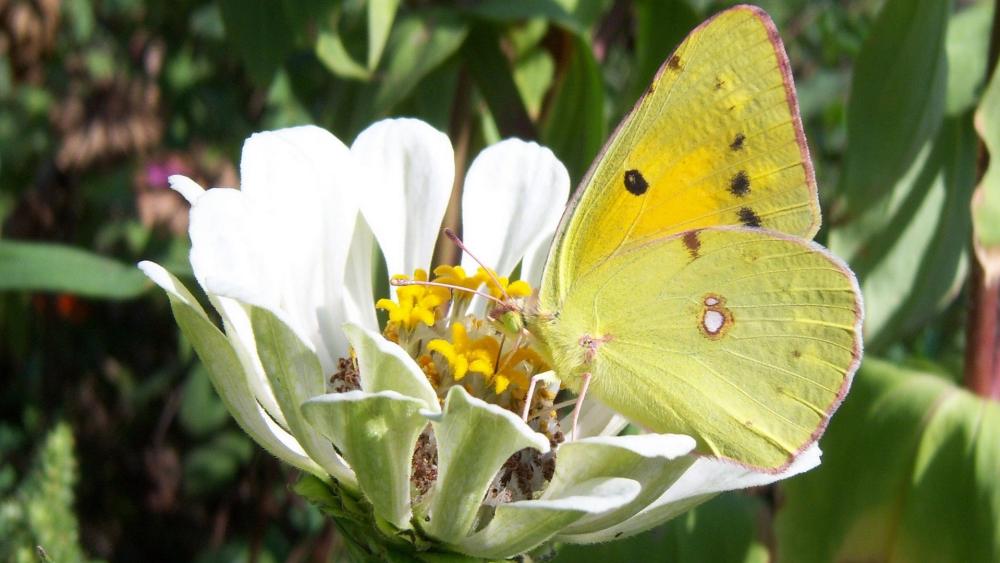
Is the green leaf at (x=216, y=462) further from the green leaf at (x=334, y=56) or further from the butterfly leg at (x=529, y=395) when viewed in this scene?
the butterfly leg at (x=529, y=395)

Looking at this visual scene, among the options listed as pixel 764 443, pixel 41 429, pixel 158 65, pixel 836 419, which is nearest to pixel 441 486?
pixel 764 443

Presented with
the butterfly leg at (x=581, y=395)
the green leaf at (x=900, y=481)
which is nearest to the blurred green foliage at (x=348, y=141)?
the green leaf at (x=900, y=481)

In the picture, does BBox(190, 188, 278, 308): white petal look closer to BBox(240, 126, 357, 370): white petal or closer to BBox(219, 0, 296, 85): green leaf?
BBox(240, 126, 357, 370): white petal

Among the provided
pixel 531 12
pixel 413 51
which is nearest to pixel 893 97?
pixel 531 12

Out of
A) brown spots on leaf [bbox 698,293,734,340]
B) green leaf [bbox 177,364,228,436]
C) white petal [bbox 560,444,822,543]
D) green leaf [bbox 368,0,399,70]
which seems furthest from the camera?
green leaf [bbox 177,364,228,436]

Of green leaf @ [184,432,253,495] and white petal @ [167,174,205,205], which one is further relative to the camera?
green leaf @ [184,432,253,495]

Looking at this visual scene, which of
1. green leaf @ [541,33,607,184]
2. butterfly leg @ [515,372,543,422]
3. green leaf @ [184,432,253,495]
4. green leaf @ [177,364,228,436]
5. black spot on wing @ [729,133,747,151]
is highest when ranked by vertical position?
green leaf @ [541,33,607,184]

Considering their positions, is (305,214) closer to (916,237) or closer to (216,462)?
(916,237)

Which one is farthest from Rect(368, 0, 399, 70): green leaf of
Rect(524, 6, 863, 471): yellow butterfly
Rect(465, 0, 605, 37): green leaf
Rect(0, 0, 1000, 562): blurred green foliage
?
Rect(524, 6, 863, 471): yellow butterfly
